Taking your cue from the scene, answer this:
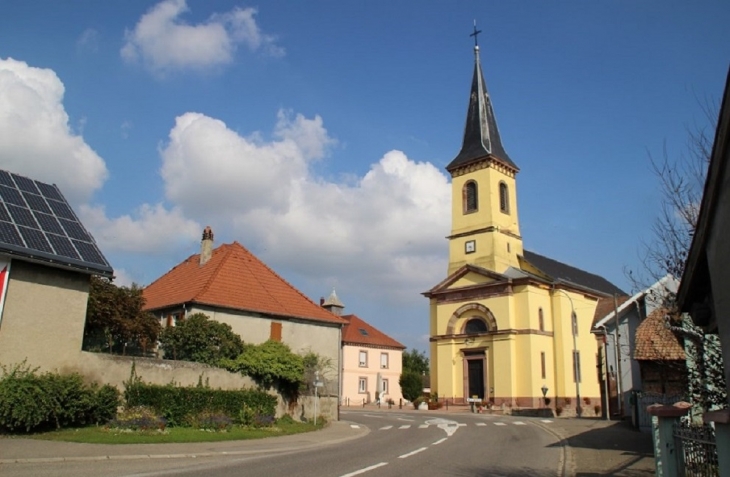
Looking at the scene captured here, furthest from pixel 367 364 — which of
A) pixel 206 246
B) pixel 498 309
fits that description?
pixel 206 246

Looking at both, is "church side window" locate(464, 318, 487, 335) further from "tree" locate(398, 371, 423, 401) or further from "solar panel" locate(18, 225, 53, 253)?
"solar panel" locate(18, 225, 53, 253)

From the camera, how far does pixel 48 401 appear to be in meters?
16.0

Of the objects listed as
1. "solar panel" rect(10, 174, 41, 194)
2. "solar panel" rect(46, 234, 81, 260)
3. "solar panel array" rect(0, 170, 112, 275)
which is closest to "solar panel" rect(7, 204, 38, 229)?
"solar panel array" rect(0, 170, 112, 275)

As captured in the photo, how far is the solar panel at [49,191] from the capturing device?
20703mm

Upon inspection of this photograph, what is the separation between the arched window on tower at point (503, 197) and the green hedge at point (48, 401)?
1383 inches

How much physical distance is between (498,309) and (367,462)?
31679 millimetres

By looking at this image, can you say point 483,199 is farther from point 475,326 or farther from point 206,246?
point 206,246

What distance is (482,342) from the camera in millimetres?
44000

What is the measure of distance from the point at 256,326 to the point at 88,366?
10.3 meters

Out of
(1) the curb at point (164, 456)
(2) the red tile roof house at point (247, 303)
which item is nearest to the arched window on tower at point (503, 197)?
(2) the red tile roof house at point (247, 303)

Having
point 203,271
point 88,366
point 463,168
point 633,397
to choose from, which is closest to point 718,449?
point 88,366

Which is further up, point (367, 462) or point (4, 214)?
point (4, 214)

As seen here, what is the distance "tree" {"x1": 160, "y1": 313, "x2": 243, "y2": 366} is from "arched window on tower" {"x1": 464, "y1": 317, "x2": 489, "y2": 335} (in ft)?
80.4

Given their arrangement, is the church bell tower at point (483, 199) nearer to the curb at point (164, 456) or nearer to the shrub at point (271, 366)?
the shrub at point (271, 366)
